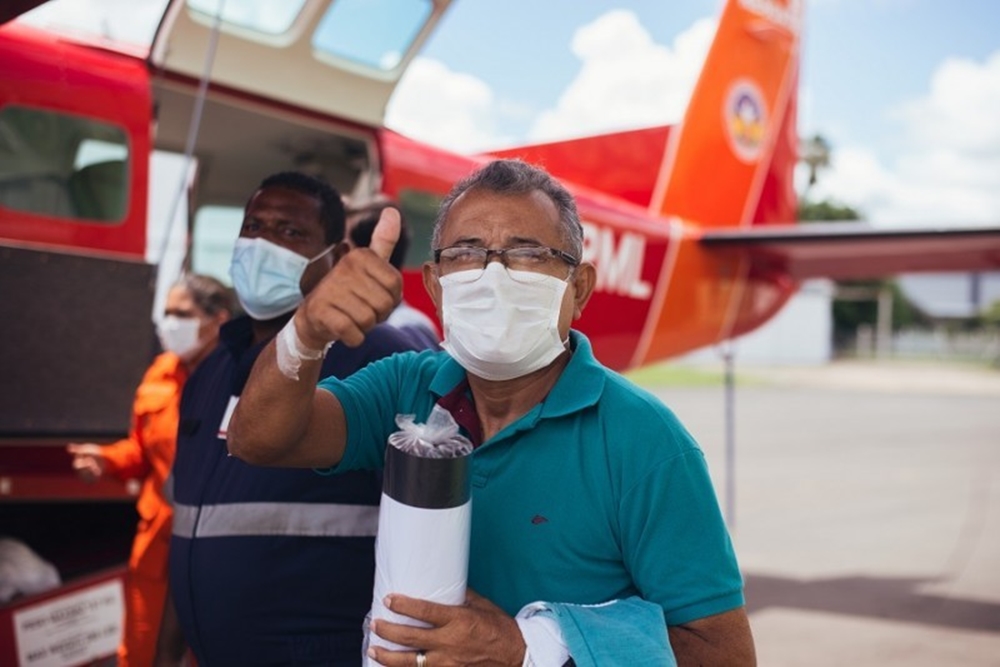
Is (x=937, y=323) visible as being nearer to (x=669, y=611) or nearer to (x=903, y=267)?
(x=903, y=267)

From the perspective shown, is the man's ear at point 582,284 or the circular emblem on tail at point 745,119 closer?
the man's ear at point 582,284

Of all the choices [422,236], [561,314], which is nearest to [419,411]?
[561,314]

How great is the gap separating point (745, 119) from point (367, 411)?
901cm

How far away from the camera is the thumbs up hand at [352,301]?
118 cm

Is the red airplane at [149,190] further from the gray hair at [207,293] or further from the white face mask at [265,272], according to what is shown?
the white face mask at [265,272]

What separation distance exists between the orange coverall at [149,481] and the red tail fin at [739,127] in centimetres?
620

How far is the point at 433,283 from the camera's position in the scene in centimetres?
144

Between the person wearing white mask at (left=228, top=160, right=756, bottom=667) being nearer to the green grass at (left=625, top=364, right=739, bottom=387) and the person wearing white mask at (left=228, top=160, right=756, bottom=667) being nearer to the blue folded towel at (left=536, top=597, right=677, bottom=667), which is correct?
the blue folded towel at (left=536, top=597, right=677, bottom=667)

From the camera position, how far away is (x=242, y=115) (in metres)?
4.51

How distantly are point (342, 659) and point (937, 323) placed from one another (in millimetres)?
80565

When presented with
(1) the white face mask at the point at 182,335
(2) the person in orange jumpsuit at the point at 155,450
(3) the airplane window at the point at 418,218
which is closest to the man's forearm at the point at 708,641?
(2) the person in orange jumpsuit at the point at 155,450

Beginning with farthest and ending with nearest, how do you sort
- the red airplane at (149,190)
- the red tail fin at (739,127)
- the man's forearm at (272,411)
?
the red tail fin at (739,127) → the red airplane at (149,190) → the man's forearm at (272,411)

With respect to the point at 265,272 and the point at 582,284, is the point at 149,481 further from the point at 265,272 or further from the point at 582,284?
the point at 582,284

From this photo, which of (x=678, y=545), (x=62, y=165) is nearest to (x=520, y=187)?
(x=678, y=545)
